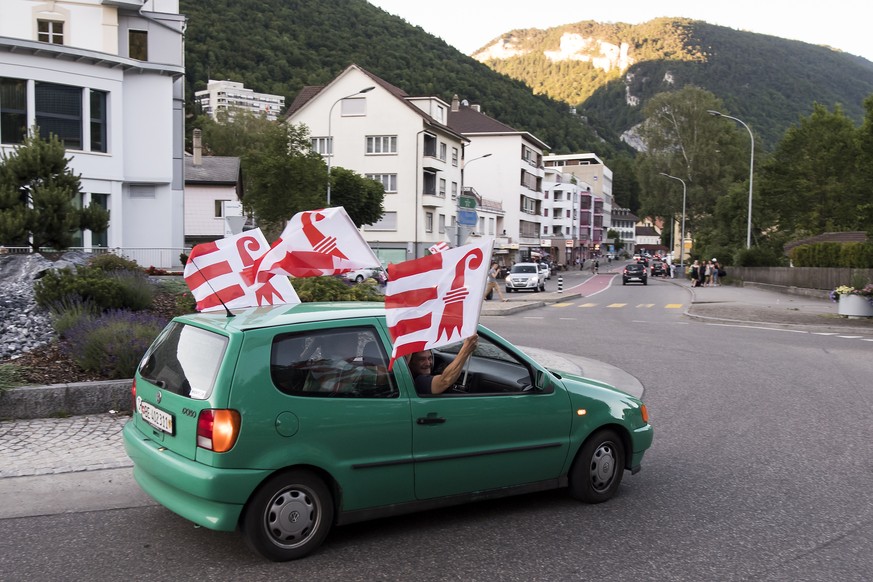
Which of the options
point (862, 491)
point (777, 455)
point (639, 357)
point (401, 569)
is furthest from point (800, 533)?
point (639, 357)

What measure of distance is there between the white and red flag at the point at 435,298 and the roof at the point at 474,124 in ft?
259

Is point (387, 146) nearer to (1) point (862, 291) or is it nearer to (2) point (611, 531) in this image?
(1) point (862, 291)

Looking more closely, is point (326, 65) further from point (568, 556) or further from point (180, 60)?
point (568, 556)

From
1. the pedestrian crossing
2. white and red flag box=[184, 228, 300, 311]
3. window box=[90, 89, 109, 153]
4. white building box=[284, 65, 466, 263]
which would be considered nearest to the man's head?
white and red flag box=[184, 228, 300, 311]

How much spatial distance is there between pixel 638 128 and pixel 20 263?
238 ft

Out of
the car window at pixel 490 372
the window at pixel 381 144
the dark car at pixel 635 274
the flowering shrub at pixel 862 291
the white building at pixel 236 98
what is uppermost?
the white building at pixel 236 98

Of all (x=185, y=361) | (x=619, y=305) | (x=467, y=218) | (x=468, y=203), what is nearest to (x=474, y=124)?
(x=619, y=305)

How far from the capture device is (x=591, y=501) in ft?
19.5

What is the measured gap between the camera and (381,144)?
61.1m

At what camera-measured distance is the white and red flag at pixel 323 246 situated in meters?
7.54

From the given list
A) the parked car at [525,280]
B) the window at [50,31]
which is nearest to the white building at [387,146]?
the parked car at [525,280]

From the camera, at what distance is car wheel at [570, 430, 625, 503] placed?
5.90 m

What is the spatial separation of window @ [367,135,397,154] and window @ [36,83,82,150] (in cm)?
3307

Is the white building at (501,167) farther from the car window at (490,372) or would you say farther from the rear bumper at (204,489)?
the rear bumper at (204,489)
